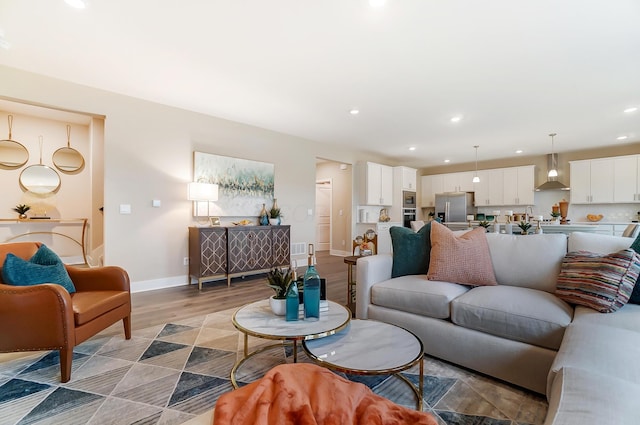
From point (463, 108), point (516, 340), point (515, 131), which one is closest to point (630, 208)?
point (515, 131)

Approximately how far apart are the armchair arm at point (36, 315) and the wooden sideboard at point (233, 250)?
2.22m


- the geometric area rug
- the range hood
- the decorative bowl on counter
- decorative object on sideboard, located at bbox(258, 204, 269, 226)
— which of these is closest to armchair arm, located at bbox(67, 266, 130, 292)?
the geometric area rug

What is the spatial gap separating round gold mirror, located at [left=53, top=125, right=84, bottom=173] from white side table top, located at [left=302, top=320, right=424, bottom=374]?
242 inches

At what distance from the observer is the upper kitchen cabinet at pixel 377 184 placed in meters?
6.99

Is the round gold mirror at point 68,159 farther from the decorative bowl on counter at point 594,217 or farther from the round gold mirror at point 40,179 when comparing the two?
the decorative bowl on counter at point 594,217

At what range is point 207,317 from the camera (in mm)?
2916

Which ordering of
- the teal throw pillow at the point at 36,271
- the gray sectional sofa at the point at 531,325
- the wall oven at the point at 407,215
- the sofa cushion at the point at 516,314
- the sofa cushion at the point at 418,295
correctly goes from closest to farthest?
the gray sectional sofa at the point at 531,325, the sofa cushion at the point at 516,314, the teal throw pillow at the point at 36,271, the sofa cushion at the point at 418,295, the wall oven at the point at 407,215

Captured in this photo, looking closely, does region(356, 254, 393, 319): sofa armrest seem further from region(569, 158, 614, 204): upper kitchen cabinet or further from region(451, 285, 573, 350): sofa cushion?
region(569, 158, 614, 204): upper kitchen cabinet

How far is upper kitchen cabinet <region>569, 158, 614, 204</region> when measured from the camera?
20.1ft

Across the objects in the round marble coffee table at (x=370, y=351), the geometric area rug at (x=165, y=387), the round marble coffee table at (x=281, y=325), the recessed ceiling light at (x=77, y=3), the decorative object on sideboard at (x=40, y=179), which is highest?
the recessed ceiling light at (x=77, y=3)

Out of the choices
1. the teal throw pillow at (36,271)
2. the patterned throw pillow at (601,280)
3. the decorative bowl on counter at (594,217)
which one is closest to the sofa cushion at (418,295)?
the patterned throw pillow at (601,280)

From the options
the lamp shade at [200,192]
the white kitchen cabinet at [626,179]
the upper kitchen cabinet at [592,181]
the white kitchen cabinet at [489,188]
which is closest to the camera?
the lamp shade at [200,192]

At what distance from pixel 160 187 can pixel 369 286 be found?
10.7 feet

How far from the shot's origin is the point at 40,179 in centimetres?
508
